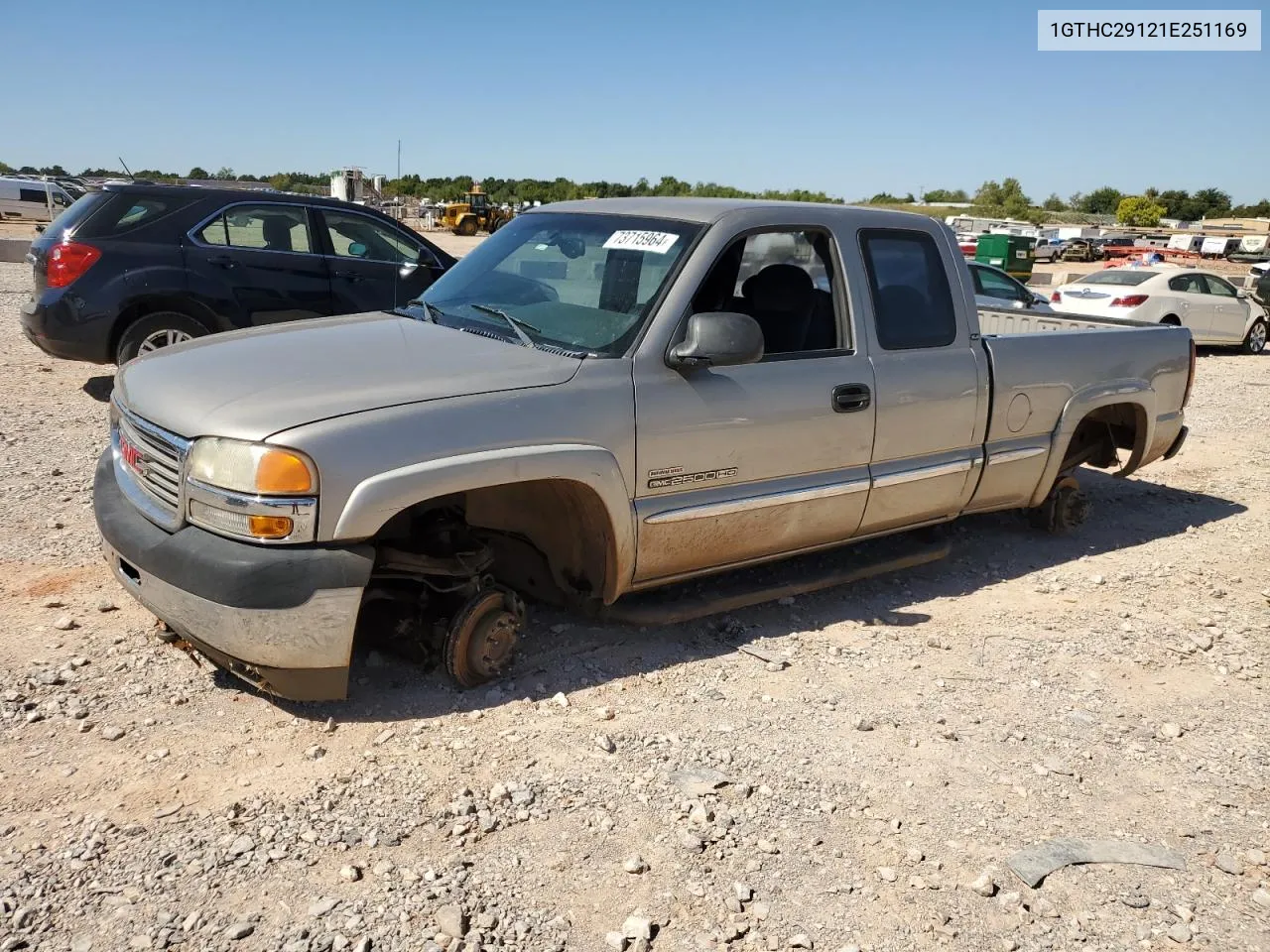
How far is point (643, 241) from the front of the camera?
14.4ft

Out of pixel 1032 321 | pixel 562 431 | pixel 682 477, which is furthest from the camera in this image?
pixel 1032 321

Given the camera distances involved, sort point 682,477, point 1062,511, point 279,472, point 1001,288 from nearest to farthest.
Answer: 1. point 279,472
2. point 682,477
3. point 1062,511
4. point 1001,288

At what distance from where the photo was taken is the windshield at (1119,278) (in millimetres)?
16859

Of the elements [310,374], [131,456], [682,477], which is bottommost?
[682,477]

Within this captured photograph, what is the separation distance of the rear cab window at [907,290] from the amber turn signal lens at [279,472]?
2.72m

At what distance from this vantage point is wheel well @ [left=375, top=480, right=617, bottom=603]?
12.8ft

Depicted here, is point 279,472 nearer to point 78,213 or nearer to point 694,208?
point 694,208

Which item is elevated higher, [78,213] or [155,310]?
[78,213]

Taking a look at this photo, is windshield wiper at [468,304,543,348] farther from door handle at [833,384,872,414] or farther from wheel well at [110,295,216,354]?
wheel well at [110,295,216,354]

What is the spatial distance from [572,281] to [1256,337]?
17748mm

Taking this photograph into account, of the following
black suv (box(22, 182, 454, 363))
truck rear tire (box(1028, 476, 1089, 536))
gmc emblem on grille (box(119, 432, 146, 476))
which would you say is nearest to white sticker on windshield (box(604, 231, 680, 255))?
gmc emblem on grille (box(119, 432, 146, 476))

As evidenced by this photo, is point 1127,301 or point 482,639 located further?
point 1127,301

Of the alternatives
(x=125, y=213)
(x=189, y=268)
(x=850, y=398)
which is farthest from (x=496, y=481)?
(x=125, y=213)

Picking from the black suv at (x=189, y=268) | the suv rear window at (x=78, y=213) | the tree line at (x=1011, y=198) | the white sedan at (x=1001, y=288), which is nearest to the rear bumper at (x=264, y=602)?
the black suv at (x=189, y=268)
